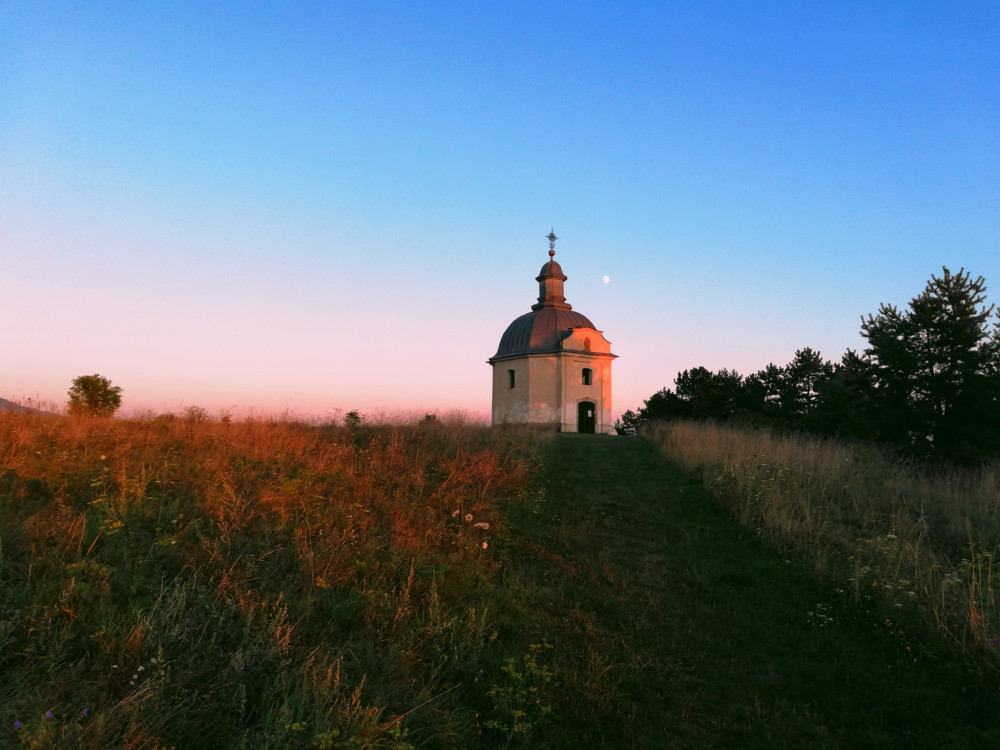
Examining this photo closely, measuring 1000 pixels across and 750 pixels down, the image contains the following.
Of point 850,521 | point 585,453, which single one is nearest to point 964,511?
point 850,521

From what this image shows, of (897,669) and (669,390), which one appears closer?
(897,669)

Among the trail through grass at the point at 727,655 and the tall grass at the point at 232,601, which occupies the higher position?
the tall grass at the point at 232,601

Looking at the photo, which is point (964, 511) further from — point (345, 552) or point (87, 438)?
point (87, 438)

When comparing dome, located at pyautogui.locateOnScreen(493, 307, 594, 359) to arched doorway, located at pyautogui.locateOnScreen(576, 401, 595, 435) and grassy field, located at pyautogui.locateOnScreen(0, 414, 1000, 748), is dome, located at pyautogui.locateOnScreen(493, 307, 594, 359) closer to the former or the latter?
arched doorway, located at pyautogui.locateOnScreen(576, 401, 595, 435)

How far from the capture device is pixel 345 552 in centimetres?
583

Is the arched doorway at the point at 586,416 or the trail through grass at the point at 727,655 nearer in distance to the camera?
the trail through grass at the point at 727,655

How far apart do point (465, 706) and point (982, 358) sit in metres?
20.4

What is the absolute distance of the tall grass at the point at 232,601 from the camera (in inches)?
130

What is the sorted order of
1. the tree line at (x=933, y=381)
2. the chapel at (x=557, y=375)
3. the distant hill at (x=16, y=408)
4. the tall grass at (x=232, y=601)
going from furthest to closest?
1. the chapel at (x=557, y=375)
2. the tree line at (x=933, y=381)
3. the distant hill at (x=16, y=408)
4. the tall grass at (x=232, y=601)

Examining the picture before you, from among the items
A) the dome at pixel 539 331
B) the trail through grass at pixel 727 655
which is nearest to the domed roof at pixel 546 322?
the dome at pixel 539 331

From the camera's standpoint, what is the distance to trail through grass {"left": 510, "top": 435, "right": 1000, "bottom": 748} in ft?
14.1

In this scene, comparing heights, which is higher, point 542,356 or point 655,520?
point 542,356

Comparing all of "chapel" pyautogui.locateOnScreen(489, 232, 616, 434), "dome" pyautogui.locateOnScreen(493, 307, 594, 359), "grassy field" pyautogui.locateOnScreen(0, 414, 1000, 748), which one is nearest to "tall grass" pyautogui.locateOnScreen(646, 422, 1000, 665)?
"grassy field" pyautogui.locateOnScreen(0, 414, 1000, 748)

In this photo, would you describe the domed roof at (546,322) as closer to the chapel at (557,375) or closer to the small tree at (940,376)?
the chapel at (557,375)
